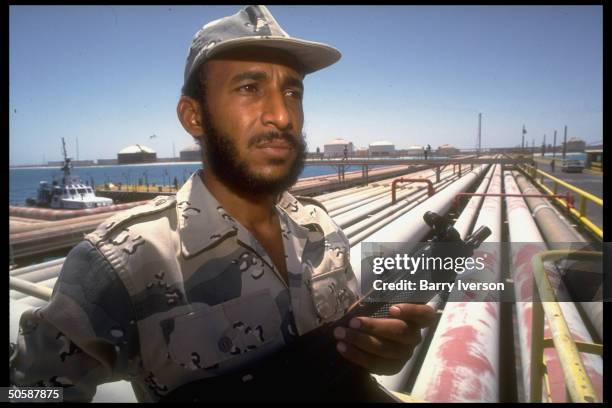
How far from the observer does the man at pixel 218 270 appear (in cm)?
102

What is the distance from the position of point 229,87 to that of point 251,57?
17cm

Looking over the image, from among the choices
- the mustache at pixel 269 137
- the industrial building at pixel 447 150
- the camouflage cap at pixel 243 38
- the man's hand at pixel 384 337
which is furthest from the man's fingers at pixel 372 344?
the industrial building at pixel 447 150

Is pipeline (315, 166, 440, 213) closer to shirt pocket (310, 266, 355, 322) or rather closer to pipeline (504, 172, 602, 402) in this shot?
pipeline (504, 172, 602, 402)

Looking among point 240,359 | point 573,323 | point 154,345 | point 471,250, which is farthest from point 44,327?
point 573,323

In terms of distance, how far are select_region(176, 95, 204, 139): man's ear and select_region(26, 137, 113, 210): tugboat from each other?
984 inches

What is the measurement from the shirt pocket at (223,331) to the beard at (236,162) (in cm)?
48

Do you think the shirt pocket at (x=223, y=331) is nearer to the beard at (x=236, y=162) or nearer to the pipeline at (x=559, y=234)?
Result: the beard at (x=236, y=162)

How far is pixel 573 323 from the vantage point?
10.6 feet

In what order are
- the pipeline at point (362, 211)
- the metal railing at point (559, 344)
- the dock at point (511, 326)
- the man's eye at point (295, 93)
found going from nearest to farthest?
the metal railing at point (559, 344) → the man's eye at point (295, 93) → the dock at point (511, 326) → the pipeline at point (362, 211)

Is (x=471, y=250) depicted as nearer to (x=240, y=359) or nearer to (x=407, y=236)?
(x=240, y=359)

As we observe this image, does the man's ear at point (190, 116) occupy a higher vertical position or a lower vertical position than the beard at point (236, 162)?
higher

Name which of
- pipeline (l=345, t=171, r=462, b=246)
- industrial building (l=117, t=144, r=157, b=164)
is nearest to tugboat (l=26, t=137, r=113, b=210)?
industrial building (l=117, t=144, r=157, b=164)

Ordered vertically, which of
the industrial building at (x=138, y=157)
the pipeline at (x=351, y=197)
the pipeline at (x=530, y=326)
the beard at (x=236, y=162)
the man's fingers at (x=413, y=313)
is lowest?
the pipeline at (x=530, y=326)

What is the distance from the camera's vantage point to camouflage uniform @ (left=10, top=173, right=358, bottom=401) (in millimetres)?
998
